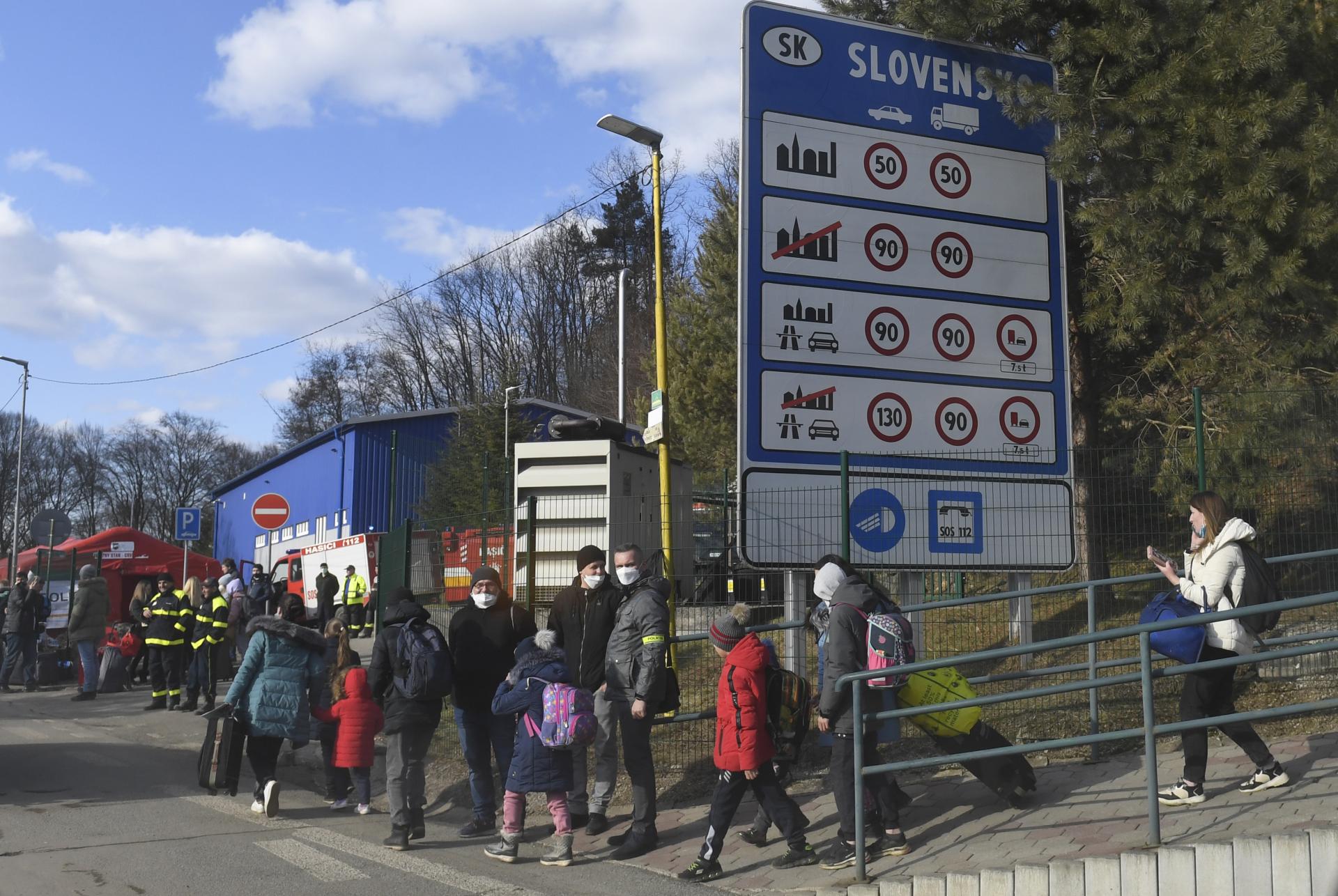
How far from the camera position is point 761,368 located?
10.3 meters

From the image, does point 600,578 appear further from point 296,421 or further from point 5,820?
point 296,421

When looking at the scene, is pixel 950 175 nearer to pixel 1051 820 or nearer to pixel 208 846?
A: pixel 1051 820

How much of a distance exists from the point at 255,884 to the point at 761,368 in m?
5.76

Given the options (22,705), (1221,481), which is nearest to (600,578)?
(1221,481)

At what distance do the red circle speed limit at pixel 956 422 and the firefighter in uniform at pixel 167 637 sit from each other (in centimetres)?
953

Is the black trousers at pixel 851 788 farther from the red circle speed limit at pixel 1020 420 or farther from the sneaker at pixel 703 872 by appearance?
the red circle speed limit at pixel 1020 420

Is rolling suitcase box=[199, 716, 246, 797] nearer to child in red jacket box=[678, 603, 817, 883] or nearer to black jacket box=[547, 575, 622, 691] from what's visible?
black jacket box=[547, 575, 622, 691]

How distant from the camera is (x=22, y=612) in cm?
1817

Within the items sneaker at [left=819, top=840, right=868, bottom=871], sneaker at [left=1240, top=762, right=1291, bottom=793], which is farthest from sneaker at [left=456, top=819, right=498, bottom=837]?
sneaker at [left=1240, top=762, right=1291, bottom=793]

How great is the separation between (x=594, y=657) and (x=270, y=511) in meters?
11.5

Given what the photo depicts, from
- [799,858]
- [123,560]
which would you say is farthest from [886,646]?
[123,560]

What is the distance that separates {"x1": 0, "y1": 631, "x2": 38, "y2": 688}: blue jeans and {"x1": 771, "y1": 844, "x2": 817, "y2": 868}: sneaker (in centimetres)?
1573

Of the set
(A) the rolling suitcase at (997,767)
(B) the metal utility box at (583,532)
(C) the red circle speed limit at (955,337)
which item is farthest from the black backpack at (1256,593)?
(B) the metal utility box at (583,532)

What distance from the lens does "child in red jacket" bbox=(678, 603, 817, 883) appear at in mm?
6832
